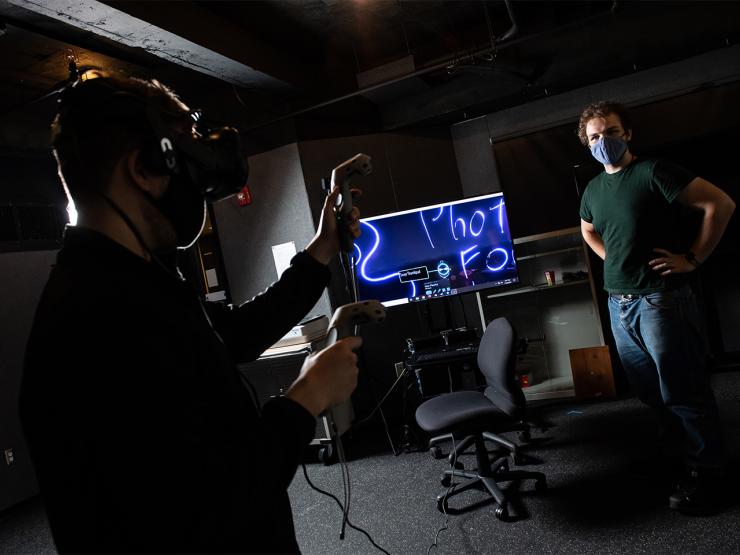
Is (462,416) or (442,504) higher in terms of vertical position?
(462,416)

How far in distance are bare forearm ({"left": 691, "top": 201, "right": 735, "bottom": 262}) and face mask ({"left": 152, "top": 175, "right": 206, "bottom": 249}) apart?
7.39 feet

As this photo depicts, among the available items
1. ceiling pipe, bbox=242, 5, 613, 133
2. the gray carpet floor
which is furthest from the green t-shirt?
ceiling pipe, bbox=242, 5, 613, 133

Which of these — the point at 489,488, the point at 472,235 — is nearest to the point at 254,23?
the point at 472,235

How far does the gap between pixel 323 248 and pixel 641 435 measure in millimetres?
2848

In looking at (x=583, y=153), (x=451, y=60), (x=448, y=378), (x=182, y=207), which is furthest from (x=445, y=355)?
(x=182, y=207)

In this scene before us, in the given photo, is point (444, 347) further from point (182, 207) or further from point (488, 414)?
point (182, 207)

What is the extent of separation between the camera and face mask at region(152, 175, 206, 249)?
0.91m

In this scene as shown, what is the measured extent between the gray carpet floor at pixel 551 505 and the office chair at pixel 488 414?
0.09 m

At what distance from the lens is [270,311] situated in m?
1.21

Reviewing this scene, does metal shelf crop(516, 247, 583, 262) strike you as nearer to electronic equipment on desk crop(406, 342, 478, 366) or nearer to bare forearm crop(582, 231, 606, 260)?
electronic equipment on desk crop(406, 342, 478, 366)

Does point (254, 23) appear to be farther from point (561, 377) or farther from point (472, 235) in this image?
point (561, 377)

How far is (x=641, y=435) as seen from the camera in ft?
10.8

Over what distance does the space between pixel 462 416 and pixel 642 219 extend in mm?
1245

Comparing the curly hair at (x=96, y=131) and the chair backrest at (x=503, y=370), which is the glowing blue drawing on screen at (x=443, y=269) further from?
the curly hair at (x=96, y=131)
